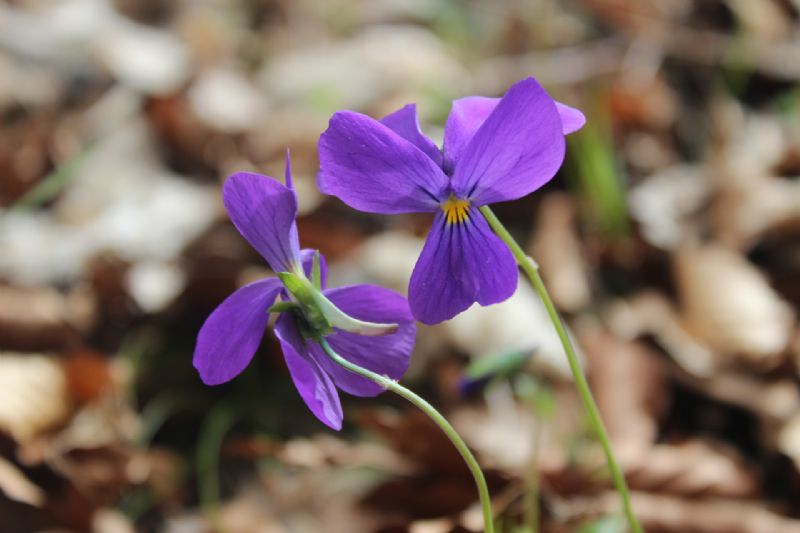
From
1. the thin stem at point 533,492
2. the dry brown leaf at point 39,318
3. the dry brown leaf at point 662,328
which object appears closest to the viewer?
the thin stem at point 533,492

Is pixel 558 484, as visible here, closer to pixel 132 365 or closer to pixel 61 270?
pixel 132 365

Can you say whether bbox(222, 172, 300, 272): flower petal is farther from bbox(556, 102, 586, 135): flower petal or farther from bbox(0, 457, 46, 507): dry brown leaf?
bbox(0, 457, 46, 507): dry brown leaf

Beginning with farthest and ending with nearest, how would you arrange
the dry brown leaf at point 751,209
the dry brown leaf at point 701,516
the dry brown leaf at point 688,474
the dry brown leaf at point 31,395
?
1. the dry brown leaf at point 751,209
2. the dry brown leaf at point 31,395
3. the dry brown leaf at point 688,474
4. the dry brown leaf at point 701,516

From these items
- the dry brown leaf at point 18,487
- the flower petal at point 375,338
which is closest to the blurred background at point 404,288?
the dry brown leaf at point 18,487

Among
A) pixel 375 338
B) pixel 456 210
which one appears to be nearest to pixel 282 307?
pixel 375 338

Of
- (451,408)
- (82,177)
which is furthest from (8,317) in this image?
(451,408)

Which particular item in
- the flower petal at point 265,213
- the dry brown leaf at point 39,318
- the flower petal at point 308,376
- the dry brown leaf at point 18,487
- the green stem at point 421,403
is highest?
the flower petal at point 265,213

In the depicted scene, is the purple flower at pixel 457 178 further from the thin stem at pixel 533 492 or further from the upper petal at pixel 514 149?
the thin stem at pixel 533 492

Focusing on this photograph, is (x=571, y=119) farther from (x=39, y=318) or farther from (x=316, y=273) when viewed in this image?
(x=39, y=318)
